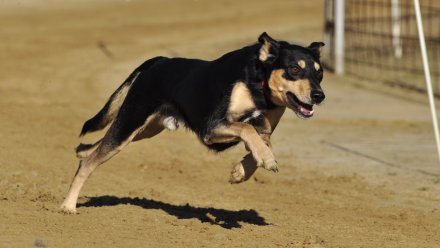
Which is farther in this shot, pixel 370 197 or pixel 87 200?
pixel 370 197

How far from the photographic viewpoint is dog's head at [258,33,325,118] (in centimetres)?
844

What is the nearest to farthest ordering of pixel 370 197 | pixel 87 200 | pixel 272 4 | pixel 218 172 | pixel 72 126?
pixel 87 200
pixel 370 197
pixel 218 172
pixel 72 126
pixel 272 4

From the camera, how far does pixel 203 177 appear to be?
40.7ft

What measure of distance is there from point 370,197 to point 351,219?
1.42 m

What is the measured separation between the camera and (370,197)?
11.4 m

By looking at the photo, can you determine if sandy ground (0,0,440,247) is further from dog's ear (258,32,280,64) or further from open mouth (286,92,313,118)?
dog's ear (258,32,280,64)

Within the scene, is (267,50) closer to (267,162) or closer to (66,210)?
(267,162)

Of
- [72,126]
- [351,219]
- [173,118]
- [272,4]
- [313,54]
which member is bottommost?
[272,4]

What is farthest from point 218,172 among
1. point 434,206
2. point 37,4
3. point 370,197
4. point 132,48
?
point 37,4

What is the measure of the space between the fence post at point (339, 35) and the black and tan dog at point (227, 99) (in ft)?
47.4

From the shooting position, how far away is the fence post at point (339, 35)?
23.8m

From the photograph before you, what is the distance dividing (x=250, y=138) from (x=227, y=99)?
1.54 ft

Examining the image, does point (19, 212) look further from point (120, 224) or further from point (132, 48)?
point (132, 48)

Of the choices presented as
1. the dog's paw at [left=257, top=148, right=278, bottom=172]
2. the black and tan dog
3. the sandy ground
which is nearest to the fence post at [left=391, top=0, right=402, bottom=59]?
the sandy ground
